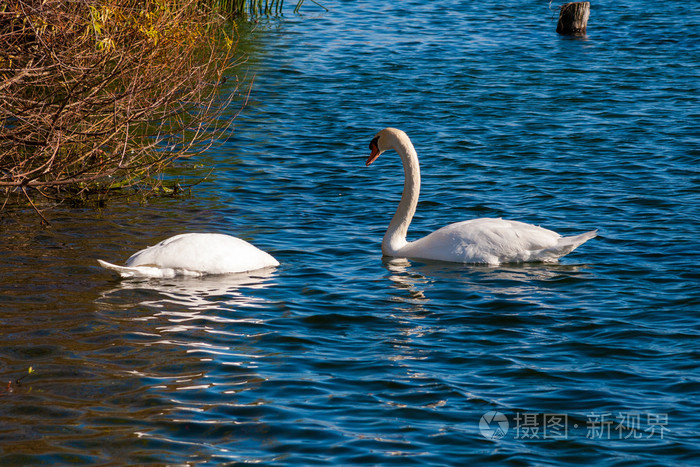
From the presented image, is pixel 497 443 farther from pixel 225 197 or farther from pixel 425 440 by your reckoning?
pixel 225 197

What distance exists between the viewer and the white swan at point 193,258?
28.6 feet

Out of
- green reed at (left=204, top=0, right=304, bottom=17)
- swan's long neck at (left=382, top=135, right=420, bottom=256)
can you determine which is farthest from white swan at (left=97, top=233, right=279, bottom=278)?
green reed at (left=204, top=0, right=304, bottom=17)

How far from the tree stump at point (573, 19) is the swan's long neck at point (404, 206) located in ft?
50.6

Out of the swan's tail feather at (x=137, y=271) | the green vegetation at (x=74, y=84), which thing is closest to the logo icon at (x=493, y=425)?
the swan's tail feather at (x=137, y=271)

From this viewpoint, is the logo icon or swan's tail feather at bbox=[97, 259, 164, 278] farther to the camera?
swan's tail feather at bbox=[97, 259, 164, 278]

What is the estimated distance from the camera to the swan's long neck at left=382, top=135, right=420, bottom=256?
10023mm

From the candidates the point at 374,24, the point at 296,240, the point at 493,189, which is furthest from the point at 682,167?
the point at 374,24

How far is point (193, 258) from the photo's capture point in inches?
348

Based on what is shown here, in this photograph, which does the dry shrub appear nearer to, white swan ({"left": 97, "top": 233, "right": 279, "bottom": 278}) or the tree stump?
white swan ({"left": 97, "top": 233, "right": 279, "bottom": 278})

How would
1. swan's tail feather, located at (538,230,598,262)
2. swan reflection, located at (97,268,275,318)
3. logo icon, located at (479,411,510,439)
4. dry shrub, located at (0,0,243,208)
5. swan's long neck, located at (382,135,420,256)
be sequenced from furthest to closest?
swan's long neck, located at (382,135,420,256) → swan's tail feather, located at (538,230,598,262) → dry shrub, located at (0,0,243,208) → swan reflection, located at (97,268,275,318) → logo icon, located at (479,411,510,439)

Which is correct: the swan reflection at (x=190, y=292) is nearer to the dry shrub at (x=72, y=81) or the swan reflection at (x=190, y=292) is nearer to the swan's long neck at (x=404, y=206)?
the dry shrub at (x=72, y=81)

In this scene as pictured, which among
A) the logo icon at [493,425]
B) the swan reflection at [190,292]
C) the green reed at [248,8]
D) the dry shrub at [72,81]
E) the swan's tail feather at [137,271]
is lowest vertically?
the swan reflection at [190,292]

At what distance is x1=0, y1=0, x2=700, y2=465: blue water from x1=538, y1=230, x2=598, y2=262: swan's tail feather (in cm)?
18

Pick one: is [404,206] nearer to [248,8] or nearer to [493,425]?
[493,425]
